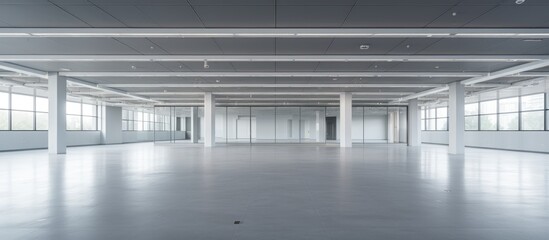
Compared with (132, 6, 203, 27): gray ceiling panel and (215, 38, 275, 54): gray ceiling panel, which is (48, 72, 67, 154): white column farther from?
(132, 6, 203, 27): gray ceiling panel

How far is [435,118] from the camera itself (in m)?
41.8

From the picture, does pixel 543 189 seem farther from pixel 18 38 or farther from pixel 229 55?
pixel 18 38

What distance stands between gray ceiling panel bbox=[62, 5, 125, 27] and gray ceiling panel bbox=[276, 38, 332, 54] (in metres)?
5.30

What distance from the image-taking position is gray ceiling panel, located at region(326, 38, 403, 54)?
12250mm

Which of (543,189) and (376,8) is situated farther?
(376,8)

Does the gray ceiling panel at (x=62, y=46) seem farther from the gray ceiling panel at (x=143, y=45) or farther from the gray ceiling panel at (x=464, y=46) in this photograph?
the gray ceiling panel at (x=464, y=46)

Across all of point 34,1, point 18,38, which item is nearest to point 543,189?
point 34,1

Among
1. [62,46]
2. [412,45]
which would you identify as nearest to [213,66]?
[62,46]

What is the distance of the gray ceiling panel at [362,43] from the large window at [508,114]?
1702cm

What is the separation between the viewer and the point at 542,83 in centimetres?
2289

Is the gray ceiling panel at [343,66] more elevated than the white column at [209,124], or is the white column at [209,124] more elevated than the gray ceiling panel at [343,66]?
the gray ceiling panel at [343,66]

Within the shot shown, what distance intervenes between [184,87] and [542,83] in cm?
2417

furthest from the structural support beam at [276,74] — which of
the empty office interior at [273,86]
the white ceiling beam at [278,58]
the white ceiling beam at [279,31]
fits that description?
the white ceiling beam at [279,31]

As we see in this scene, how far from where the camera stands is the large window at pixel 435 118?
39.3m
